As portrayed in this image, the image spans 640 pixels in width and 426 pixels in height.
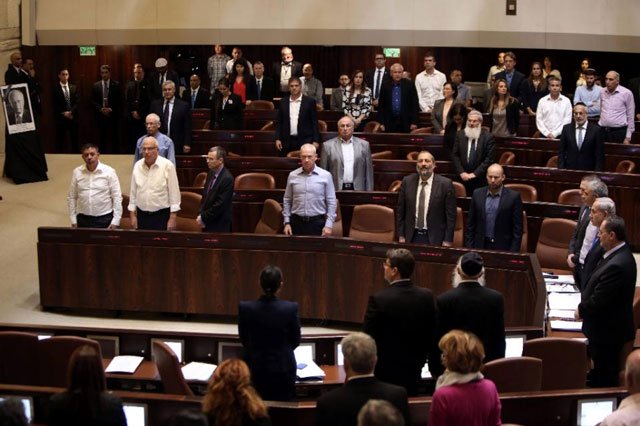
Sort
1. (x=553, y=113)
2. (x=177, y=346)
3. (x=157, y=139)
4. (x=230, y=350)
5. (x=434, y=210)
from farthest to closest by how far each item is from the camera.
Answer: (x=553, y=113) < (x=157, y=139) < (x=434, y=210) < (x=177, y=346) < (x=230, y=350)

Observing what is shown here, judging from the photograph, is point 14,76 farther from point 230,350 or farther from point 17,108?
point 230,350

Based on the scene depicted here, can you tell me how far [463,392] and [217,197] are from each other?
540 centimetres

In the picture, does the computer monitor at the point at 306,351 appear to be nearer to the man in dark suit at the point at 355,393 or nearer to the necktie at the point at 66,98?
the man in dark suit at the point at 355,393

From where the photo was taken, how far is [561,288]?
26.3 feet

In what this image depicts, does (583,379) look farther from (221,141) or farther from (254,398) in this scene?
(221,141)

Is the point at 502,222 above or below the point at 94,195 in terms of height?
below

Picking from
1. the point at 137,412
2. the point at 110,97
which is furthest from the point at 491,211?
the point at 110,97

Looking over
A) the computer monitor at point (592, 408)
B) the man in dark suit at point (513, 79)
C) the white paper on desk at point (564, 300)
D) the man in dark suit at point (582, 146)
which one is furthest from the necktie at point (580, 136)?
the computer monitor at point (592, 408)

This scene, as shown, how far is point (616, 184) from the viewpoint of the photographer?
37.5 ft

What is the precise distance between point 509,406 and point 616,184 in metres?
6.59

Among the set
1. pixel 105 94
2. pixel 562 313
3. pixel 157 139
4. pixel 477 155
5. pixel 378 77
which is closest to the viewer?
pixel 562 313

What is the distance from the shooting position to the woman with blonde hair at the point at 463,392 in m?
4.77

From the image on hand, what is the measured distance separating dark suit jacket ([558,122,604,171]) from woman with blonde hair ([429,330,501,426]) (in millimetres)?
7291

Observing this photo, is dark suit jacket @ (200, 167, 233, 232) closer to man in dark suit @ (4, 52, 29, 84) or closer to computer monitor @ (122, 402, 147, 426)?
computer monitor @ (122, 402, 147, 426)
